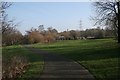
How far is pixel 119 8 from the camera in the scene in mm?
54344

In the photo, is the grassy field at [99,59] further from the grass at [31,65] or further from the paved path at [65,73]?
the grass at [31,65]

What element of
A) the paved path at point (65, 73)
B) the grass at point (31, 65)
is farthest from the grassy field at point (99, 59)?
the grass at point (31, 65)

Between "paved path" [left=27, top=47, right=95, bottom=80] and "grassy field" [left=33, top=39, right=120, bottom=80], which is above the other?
"grassy field" [left=33, top=39, right=120, bottom=80]

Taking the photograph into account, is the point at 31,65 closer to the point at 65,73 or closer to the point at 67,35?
the point at 65,73

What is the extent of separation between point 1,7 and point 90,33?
124 metres

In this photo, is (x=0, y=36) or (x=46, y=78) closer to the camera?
(x=46, y=78)

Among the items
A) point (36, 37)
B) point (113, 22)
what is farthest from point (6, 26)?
point (36, 37)

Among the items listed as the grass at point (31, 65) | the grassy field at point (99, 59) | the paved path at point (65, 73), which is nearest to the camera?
the paved path at point (65, 73)

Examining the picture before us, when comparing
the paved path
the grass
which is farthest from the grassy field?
the grass

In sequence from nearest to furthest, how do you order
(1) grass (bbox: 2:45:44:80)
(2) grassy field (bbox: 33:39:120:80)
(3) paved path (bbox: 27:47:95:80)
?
1. (3) paved path (bbox: 27:47:95:80)
2. (2) grassy field (bbox: 33:39:120:80)
3. (1) grass (bbox: 2:45:44:80)

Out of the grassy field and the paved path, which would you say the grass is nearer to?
the paved path

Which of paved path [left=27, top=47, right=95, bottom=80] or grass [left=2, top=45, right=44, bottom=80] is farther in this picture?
grass [left=2, top=45, right=44, bottom=80]

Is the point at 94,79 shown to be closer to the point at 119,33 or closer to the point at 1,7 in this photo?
the point at 1,7

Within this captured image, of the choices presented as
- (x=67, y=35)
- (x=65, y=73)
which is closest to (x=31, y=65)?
(x=65, y=73)
